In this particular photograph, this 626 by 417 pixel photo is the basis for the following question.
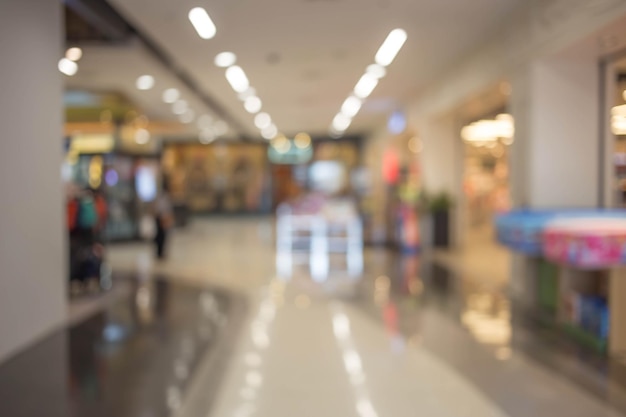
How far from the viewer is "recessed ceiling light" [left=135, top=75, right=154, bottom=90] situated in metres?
11.4

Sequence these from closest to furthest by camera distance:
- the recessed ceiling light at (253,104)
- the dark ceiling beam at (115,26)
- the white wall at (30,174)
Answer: the white wall at (30,174) < the dark ceiling beam at (115,26) < the recessed ceiling light at (253,104)

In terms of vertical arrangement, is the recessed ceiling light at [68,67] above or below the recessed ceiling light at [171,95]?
below

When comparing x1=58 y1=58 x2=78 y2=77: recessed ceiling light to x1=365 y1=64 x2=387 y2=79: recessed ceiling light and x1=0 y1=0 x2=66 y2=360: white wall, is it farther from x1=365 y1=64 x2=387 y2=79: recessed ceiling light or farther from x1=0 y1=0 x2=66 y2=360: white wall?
x1=365 y1=64 x2=387 y2=79: recessed ceiling light

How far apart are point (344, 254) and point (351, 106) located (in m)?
3.92

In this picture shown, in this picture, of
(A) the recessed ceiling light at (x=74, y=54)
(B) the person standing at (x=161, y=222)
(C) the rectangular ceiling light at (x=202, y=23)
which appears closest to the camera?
(C) the rectangular ceiling light at (x=202, y=23)

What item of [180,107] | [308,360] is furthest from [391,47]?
[180,107]

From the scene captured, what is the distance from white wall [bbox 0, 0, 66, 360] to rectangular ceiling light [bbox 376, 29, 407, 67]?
13.1 ft

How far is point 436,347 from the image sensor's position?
5605mm

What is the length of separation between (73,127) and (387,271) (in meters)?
9.36

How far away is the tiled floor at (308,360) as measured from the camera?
163 inches

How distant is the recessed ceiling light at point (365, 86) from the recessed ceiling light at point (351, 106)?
0.60 meters

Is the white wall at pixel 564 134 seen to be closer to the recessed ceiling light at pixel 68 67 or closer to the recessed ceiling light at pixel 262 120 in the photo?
the recessed ceiling light at pixel 68 67

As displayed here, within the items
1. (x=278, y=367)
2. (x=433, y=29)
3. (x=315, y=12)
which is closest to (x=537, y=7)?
(x=433, y=29)

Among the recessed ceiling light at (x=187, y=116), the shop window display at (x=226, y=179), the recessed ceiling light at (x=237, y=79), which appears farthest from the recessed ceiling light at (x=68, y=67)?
the shop window display at (x=226, y=179)
